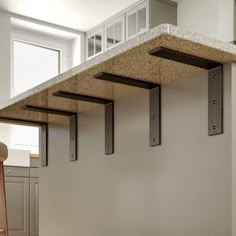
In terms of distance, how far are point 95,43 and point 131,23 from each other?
71cm

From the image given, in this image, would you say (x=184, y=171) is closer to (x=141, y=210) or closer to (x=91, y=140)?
(x=141, y=210)

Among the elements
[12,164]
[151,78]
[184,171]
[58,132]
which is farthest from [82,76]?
[12,164]

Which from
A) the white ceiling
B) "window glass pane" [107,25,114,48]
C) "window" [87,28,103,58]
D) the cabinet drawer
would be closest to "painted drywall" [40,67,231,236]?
the cabinet drawer

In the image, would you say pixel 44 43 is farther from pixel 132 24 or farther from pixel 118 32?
pixel 132 24

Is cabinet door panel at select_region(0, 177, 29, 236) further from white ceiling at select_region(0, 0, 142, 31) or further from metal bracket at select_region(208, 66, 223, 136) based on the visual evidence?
metal bracket at select_region(208, 66, 223, 136)

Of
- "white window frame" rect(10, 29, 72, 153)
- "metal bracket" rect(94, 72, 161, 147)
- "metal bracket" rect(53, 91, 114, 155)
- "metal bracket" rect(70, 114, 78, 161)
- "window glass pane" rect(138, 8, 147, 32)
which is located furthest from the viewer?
"white window frame" rect(10, 29, 72, 153)

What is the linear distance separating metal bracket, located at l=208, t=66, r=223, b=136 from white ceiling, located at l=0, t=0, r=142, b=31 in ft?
13.4

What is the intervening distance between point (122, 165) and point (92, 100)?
0.26 m

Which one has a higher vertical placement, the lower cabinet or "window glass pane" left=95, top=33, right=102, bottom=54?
"window glass pane" left=95, top=33, right=102, bottom=54

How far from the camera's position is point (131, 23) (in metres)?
5.66

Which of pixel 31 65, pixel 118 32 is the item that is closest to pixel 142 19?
pixel 118 32

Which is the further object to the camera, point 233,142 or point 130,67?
point 130,67

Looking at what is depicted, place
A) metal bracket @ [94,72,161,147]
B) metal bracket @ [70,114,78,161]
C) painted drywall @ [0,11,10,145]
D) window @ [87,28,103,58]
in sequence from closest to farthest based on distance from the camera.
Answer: metal bracket @ [94,72,161,147], metal bracket @ [70,114,78,161], painted drywall @ [0,11,10,145], window @ [87,28,103,58]

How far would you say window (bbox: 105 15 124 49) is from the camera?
5.80 m
